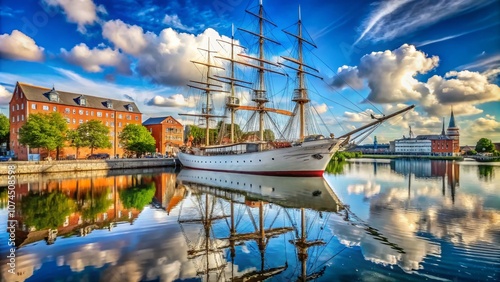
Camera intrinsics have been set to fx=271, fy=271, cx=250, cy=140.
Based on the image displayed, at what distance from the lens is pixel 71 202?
17.2 m

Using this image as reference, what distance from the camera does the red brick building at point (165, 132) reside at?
75.9m

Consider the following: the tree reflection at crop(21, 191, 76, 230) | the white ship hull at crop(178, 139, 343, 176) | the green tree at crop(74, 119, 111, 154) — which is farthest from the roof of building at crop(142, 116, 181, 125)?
the tree reflection at crop(21, 191, 76, 230)

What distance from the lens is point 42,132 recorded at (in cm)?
4659

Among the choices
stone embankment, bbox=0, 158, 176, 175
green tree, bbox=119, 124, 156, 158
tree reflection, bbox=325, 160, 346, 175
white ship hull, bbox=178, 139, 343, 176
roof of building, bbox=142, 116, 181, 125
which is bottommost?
tree reflection, bbox=325, 160, 346, 175

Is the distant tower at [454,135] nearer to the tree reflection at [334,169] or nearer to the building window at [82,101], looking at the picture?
the tree reflection at [334,169]

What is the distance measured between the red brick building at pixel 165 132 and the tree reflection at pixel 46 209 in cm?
5584

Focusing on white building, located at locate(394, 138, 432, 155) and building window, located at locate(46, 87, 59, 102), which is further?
white building, located at locate(394, 138, 432, 155)

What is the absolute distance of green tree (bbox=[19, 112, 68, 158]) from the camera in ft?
149

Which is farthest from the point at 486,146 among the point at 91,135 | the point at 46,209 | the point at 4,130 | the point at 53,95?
the point at 4,130

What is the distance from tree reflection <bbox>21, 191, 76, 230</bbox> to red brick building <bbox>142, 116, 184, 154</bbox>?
183 ft

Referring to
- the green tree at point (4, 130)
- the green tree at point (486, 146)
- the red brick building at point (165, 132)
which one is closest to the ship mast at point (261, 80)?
the red brick building at point (165, 132)

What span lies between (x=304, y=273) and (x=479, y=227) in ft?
28.5

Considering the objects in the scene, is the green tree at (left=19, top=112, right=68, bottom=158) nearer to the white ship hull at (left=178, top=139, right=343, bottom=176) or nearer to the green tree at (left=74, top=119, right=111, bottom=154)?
the green tree at (left=74, top=119, right=111, bottom=154)

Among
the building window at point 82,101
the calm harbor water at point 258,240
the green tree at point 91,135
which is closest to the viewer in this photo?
the calm harbor water at point 258,240
